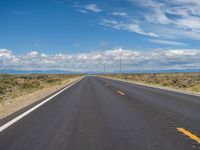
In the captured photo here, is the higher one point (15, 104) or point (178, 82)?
point (178, 82)

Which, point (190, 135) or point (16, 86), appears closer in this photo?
point (190, 135)

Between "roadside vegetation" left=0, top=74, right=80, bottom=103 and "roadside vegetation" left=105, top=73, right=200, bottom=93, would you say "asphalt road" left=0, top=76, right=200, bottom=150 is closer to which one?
"roadside vegetation" left=0, top=74, right=80, bottom=103

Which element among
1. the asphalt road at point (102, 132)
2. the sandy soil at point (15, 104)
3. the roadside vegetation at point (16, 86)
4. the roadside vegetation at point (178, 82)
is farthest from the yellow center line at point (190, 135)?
the roadside vegetation at point (178, 82)

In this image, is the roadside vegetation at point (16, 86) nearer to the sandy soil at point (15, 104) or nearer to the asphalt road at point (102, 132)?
the sandy soil at point (15, 104)

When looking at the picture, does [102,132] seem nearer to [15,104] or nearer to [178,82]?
[15,104]

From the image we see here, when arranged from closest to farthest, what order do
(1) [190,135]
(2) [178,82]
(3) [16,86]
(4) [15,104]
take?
1. (1) [190,135]
2. (4) [15,104]
3. (3) [16,86]
4. (2) [178,82]

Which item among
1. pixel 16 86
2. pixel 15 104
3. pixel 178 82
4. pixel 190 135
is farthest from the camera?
pixel 178 82

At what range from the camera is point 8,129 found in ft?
27.2

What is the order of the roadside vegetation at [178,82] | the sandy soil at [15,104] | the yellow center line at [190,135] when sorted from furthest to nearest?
the roadside vegetation at [178,82] < the sandy soil at [15,104] < the yellow center line at [190,135]

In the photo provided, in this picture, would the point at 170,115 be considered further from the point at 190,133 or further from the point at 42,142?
the point at 42,142

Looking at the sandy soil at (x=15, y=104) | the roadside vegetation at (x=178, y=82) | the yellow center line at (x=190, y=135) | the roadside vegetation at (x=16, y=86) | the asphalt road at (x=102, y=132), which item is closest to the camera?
the asphalt road at (x=102, y=132)

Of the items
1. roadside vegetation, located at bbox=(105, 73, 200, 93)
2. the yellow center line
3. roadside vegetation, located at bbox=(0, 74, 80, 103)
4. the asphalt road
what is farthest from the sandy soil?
roadside vegetation, located at bbox=(105, 73, 200, 93)

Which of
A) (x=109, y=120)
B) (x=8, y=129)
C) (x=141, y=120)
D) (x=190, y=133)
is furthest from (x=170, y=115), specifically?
(x=8, y=129)

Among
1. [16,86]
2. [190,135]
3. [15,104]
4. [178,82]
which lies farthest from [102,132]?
[178,82]
